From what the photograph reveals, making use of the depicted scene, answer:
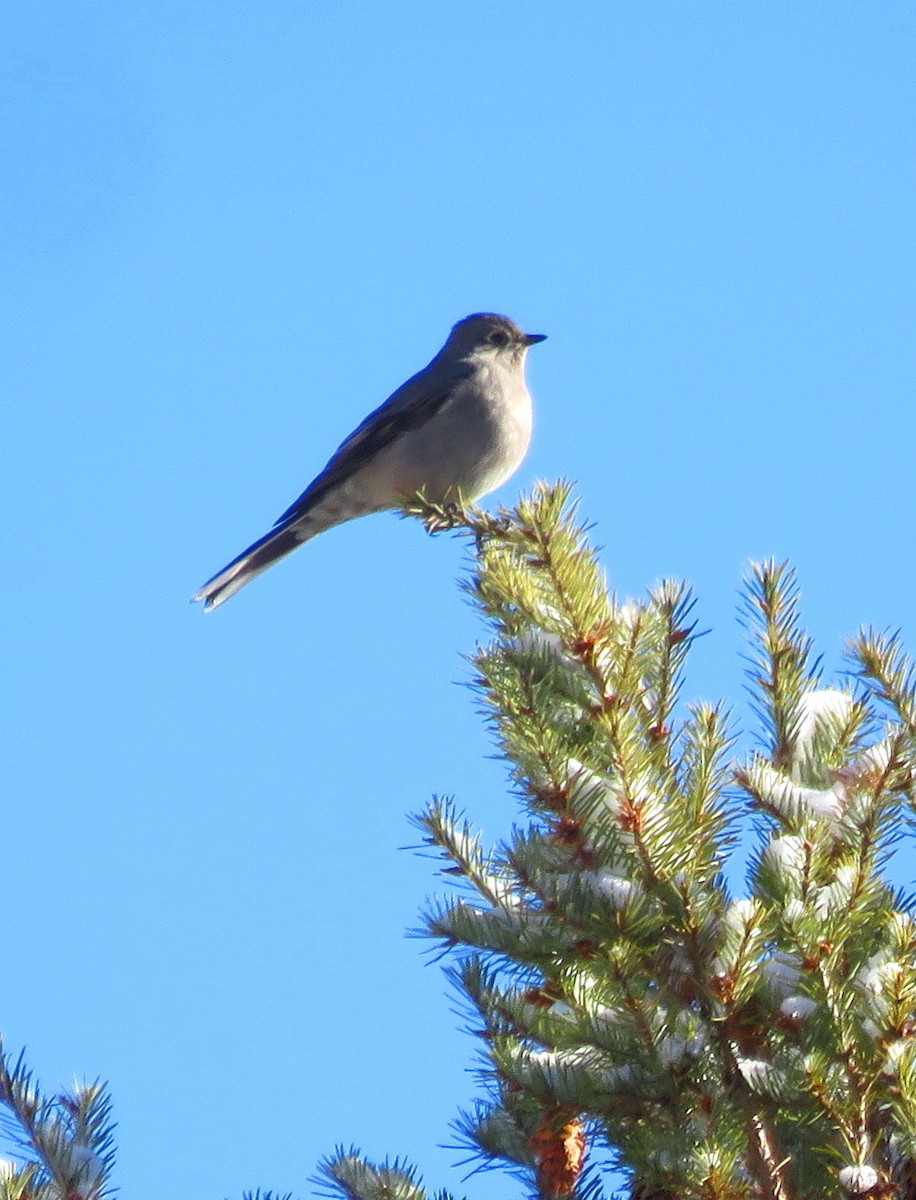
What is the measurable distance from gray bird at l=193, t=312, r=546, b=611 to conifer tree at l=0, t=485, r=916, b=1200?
4.78 metres

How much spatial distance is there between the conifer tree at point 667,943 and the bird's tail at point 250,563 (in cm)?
511

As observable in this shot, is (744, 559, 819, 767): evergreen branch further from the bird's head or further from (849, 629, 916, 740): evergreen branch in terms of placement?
the bird's head

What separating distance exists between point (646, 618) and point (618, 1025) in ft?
2.21

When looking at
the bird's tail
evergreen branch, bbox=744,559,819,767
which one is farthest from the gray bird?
evergreen branch, bbox=744,559,819,767

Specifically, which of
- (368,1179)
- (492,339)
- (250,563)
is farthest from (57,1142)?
(492,339)

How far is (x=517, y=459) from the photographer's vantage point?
7602 mm

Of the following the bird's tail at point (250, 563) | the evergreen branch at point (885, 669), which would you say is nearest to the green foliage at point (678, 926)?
the evergreen branch at point (885, 669)

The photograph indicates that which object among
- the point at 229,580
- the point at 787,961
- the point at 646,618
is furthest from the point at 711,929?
the point at 229,580

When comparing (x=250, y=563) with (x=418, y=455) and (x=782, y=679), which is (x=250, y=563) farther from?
(x=782, y=679)

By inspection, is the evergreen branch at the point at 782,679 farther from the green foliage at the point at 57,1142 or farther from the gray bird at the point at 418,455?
the gray bird at the point at 418,455

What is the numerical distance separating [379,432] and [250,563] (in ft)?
3.42

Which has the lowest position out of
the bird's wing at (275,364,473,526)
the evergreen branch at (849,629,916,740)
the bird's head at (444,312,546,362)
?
the evergreen branch at (849,629,916,740)

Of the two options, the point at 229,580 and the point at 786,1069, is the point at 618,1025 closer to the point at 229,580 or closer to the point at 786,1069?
the point at 786,1069

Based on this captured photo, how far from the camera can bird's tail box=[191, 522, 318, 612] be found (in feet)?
24.3
